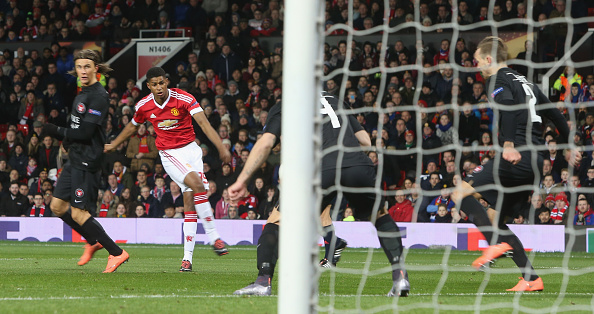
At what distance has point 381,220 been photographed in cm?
580

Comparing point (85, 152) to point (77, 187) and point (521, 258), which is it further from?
point (521, 258)

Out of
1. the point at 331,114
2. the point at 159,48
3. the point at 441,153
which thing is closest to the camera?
the point at 331,114

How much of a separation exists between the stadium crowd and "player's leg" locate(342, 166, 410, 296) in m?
6.34

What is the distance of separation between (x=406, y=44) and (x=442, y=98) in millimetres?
2588

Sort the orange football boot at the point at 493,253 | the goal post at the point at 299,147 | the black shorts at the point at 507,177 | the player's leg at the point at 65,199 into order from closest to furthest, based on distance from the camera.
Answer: the goal post at the point at 299,147 → the orange football boot at the point at 493,253 → the black shorts at the point at 507,177 → the player's leg at the point at 65,199

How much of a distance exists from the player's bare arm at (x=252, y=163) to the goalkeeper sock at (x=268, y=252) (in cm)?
77

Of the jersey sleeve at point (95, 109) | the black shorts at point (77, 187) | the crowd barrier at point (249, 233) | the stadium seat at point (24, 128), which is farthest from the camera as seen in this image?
the stadium seat at point (24, 128)

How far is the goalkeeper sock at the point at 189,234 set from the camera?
8.15m

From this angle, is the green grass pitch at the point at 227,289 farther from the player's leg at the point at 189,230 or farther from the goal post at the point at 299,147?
the goal post at the point at 299,147

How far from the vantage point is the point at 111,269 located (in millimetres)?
7715

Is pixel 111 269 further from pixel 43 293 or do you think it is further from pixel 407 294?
pixel 407 294

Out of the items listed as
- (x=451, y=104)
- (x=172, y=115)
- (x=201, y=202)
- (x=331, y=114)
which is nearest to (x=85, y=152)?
(x=172, y=115)

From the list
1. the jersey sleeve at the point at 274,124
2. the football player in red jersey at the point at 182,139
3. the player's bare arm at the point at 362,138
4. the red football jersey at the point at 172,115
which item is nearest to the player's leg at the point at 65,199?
the football player in red jersey at the point at 182,139

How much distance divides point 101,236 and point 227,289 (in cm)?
200
